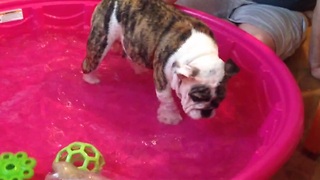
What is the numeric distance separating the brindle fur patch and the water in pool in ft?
0.44

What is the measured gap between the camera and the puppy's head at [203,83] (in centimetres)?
102

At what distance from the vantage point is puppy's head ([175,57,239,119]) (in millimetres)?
1020

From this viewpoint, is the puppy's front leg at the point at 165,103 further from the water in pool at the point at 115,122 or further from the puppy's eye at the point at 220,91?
the puppy's eye at the point at 220,91

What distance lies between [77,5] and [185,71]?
61 cm

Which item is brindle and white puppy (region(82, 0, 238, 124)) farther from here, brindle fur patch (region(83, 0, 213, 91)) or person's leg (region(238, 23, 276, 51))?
person's leg (region(238, 23, 276, 51))

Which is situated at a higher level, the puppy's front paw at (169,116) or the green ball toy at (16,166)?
the puppy's front paw at (169,116)

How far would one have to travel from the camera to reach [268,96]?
1.25 metres

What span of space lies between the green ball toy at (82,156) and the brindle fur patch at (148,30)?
0.20 m

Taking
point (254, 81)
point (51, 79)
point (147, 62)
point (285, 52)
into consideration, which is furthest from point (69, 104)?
point (285, 52)

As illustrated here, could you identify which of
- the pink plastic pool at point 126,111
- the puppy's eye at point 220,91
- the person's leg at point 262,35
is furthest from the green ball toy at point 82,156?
the person's leg at point 262,35

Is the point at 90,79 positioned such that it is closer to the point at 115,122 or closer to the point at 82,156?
the point at 115,122

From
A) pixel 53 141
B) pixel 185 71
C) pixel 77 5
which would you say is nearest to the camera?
pixel 185 71

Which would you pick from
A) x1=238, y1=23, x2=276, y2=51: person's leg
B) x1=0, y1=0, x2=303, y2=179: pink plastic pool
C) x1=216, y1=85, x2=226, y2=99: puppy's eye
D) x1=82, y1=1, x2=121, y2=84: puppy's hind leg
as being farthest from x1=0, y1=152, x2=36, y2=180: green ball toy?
x1=238, y1=23, x2=276, y2=51: person's leg

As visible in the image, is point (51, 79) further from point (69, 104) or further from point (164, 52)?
point (164, 52)
